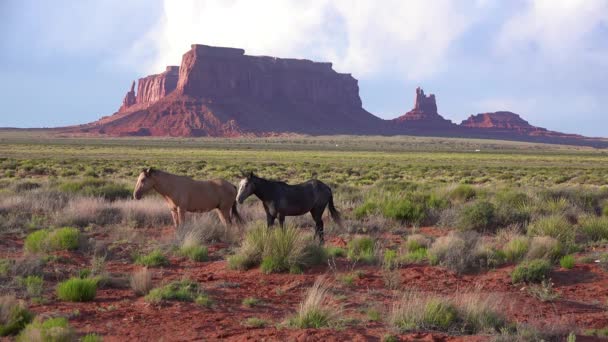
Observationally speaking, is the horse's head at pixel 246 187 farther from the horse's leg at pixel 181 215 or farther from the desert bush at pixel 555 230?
the desert bush at pixel 555 230

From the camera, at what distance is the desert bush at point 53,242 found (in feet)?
37.0

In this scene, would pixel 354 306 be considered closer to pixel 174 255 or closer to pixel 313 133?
pixel 174 255

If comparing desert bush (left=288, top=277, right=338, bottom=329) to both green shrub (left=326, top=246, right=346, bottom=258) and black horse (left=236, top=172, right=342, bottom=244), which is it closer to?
green shrub (left=326, top=246, right=346, bottom=258)

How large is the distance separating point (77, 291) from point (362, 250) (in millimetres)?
5259

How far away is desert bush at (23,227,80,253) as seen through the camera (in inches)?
444

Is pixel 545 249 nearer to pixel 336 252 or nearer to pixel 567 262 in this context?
pixel 567 262

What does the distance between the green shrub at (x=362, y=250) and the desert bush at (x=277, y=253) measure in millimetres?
679

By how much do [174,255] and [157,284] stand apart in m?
2.41

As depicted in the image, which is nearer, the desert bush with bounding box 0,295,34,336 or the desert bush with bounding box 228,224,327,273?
the desert bush with bounding box 0,295,34,336

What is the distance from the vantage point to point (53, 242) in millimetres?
11359

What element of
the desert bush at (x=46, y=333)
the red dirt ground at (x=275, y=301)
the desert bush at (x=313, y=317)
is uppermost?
the desert bush at (x=46, y=333)

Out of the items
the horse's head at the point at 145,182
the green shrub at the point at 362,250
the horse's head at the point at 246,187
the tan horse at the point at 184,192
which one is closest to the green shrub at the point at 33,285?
the horse's head at the point at 246,187

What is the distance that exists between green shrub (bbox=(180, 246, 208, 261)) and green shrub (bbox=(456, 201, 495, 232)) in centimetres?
638

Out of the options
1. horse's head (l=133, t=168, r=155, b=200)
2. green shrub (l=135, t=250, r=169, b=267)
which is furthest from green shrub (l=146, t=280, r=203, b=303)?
horse's head (l=133, t=168, r=155, b=200)
